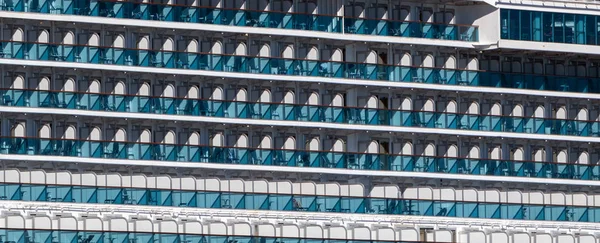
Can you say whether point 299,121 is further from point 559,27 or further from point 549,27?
point 559,27

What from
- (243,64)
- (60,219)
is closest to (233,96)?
(243,64)

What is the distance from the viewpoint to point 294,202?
292ft

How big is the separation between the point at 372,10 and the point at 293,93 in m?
3.64

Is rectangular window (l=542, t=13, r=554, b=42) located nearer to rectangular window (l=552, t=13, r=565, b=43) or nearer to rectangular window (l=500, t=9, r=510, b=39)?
rectangular window (l=552, t=13, r=565, b=43)

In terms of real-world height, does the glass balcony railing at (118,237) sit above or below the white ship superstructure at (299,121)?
below

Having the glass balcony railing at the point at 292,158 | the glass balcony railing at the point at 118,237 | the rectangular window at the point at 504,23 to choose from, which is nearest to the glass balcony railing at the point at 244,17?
the rectangular window at the point at 504,23

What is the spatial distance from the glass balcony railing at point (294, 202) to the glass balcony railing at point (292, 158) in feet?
2.99

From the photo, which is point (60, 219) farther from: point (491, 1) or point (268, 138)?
point (491, 1)

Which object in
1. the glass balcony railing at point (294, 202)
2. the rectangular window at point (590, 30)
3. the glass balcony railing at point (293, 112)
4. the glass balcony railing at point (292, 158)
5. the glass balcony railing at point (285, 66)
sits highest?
the rectangular window at point (590, 30)

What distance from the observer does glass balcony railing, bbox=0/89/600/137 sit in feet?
282

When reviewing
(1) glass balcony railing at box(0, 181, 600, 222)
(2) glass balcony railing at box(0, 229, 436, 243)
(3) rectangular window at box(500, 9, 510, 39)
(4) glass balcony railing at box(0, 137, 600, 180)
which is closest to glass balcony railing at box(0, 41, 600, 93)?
(3) rectangular window at box(500, 9, 510, 39)

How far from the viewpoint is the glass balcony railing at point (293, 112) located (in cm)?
8594

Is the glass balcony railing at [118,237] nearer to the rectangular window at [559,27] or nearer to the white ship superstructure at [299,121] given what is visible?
the white ship superstructure at [299,121]

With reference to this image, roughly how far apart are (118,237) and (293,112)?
7107mm
